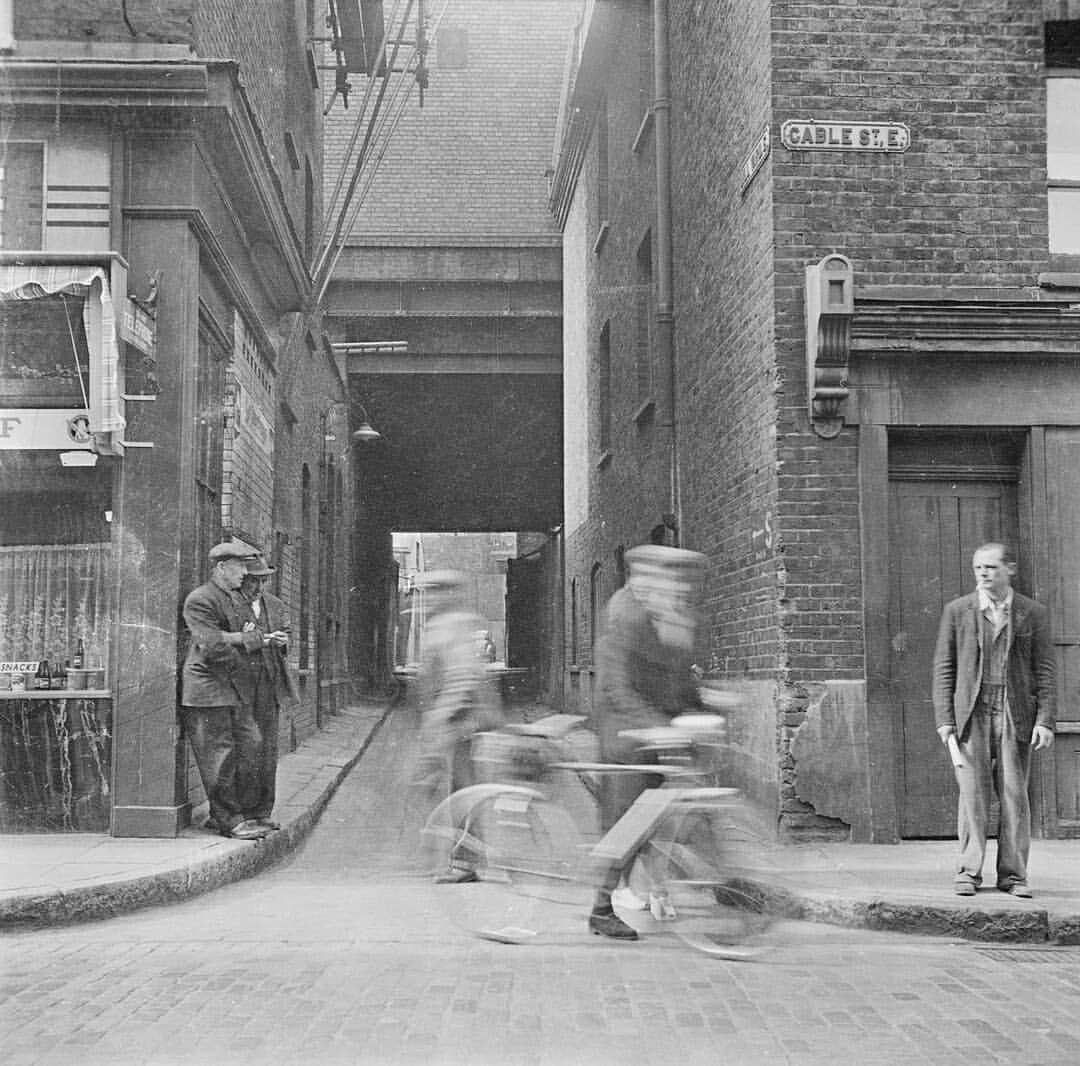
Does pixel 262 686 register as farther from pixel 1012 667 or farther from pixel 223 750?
pixel 1012 667

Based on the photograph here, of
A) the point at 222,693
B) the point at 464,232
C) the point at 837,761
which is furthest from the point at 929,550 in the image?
the point at 464,232

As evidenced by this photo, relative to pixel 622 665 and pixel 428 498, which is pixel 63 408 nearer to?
pixel 622 665

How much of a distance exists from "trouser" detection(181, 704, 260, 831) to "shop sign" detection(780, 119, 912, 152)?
5251mm

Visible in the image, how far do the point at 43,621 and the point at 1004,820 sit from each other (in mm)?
6215

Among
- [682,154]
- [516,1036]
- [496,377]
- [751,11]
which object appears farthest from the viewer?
[496,377]

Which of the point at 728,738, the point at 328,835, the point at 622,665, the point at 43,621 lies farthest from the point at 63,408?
the point at 728,738

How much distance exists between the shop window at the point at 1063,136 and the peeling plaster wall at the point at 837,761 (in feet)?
11.4

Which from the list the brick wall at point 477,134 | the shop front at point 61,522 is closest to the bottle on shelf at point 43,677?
the shop front at point 61,522

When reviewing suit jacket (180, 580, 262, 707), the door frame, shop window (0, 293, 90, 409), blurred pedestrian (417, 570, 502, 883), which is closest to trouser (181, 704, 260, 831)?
suit jacket (180, 580, 262, 707)

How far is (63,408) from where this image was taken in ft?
29.9

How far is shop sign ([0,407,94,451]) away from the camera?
9055 mm

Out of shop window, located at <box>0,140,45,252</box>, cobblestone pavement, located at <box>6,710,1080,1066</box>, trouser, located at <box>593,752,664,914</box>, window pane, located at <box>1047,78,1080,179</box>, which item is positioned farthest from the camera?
window pane, located at <box>1047,78,1080,179</box>

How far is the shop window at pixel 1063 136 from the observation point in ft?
31.2

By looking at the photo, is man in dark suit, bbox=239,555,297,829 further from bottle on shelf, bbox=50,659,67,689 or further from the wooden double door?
the wooden double door
